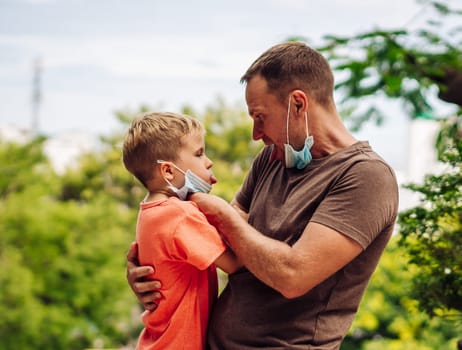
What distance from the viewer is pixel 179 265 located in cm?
190

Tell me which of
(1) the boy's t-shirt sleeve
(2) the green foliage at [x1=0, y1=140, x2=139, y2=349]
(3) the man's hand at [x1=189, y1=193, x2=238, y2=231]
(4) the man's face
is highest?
(4) the man's face

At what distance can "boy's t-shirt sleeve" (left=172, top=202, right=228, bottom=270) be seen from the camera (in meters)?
1.80

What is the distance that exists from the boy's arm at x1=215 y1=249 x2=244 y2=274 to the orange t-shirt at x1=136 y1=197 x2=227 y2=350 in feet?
0.09

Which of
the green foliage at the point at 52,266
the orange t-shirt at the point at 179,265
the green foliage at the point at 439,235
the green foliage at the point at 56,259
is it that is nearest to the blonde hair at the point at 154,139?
the orange t-shirt at the point at 179,265

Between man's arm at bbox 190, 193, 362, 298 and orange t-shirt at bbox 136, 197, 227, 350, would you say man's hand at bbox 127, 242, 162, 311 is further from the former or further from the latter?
man's arm at bbox 190, 193, 362, 298

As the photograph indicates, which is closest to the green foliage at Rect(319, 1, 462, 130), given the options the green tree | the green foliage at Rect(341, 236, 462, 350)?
the green tree

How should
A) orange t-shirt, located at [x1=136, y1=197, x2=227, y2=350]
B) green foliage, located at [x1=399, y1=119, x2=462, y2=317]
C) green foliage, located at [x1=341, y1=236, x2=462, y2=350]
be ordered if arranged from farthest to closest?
green foliage, located at [x1=341, y1=236, x2=462, y2=350] < green foliage, located at [x1=399, y1=119, x2=462, y2=317] < orange t-shirt, located at [x1=136, y1=197, x2=227, y2=350]

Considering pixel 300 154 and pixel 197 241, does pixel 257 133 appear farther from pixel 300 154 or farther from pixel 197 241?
pixel 197 241

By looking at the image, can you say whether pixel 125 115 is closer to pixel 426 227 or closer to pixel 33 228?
pixel 33 228

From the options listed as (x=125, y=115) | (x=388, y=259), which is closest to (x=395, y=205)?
(x=388, y=259)

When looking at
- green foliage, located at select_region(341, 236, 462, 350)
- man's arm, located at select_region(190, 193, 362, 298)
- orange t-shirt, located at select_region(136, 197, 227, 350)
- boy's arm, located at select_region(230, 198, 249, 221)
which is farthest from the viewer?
green foliage, located at select_region(341, 236, 462, 350)

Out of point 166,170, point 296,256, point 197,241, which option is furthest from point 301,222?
point 166,170

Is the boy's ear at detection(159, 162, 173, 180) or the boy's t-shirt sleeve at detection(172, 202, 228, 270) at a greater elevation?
the boy's ear at detection(159, 162, 173, 180)

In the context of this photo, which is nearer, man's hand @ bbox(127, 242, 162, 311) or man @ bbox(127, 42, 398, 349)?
man @ bbox(127, 42, 398, 349)
